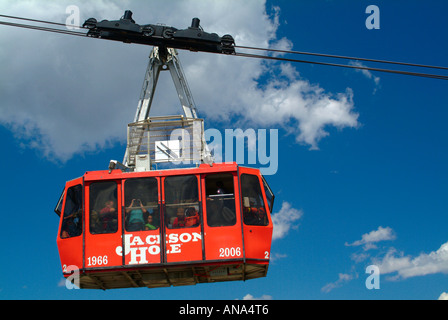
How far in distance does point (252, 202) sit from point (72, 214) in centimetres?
479

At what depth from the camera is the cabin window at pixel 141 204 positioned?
16406mm

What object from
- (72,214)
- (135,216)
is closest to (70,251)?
(72,214)

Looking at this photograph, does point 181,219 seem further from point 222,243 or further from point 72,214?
point 72,214

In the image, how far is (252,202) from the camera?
55.5 ft

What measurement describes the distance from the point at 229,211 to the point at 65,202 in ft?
14.5

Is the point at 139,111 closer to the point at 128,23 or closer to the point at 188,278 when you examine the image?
the point at 128,23

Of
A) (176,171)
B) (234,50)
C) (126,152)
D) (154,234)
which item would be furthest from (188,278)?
(234,50)

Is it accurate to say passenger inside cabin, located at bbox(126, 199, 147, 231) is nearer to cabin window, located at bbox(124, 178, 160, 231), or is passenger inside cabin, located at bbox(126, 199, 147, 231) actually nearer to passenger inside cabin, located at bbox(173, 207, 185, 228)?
cabin window, located at bbox(124, 178, 160, 231)

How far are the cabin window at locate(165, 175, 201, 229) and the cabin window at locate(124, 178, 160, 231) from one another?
311mm

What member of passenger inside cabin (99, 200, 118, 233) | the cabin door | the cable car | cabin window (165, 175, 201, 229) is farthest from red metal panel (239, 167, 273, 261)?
passenger inside cabin (99, 200, 118, 233)

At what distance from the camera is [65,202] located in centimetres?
1711

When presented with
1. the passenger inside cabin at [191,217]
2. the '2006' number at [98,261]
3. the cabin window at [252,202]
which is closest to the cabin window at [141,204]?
the passenger inside cabin at [191,217]

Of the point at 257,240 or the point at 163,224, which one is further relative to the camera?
the point at 257,240
